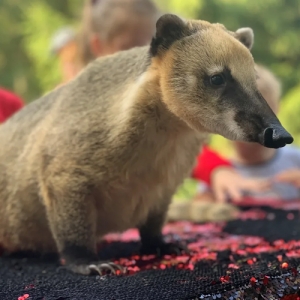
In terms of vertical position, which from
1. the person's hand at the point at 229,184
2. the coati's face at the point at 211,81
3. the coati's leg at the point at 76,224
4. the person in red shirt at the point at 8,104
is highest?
the coati's face at the point at 211,81

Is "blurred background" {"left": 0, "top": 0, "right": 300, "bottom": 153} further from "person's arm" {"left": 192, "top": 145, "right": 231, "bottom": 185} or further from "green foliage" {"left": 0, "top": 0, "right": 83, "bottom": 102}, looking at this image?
"person's arm" {"left": 192, "top": 145, "right": 231, "bottom": 185}

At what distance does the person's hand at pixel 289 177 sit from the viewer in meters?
2.33

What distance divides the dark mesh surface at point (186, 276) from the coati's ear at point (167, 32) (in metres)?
0.47

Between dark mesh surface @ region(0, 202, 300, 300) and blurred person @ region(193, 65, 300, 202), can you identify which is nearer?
dark mesh surface @ region(0, 202, 300, 300)

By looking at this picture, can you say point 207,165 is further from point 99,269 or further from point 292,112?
point 99,269

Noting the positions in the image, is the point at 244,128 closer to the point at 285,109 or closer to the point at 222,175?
the point at 222,175

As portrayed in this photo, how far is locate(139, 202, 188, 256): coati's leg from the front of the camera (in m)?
1.29

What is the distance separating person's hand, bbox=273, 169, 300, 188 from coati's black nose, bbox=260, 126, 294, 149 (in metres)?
1.51

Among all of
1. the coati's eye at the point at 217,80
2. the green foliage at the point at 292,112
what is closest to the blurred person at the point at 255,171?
the green foliage at the point at 292,112

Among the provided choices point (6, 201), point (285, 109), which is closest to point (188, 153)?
point (6, 201)

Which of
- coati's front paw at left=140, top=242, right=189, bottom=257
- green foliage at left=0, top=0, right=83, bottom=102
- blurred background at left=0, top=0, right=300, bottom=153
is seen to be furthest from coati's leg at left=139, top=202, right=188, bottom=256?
green foliage at left=0, top=0, right=83, bottom=102

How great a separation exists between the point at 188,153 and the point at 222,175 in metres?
1.05

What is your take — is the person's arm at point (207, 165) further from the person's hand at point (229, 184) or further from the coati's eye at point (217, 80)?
the coati's eye at point (217, 80)

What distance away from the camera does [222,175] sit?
2.23 metres
